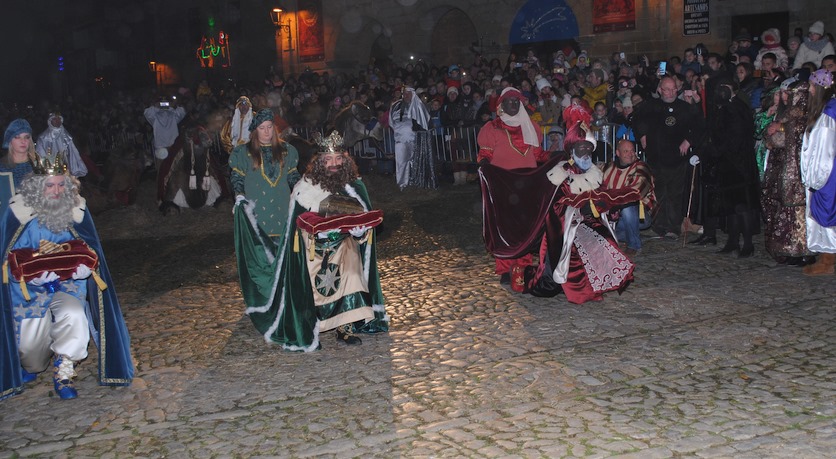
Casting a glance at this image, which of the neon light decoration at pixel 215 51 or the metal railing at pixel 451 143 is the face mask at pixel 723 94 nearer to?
the metal railing at pixel 451 143

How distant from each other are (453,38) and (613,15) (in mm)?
6451

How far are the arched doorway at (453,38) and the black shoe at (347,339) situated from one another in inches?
782

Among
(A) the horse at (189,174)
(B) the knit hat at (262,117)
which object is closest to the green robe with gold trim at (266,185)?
(B) the knit hat at (262,117)

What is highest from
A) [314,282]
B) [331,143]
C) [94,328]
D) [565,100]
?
[565,100]

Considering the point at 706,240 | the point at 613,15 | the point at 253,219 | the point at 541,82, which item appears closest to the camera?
the point at 253,219

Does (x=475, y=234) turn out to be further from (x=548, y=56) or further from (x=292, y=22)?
(x=292, y=22)

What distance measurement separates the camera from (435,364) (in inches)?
239

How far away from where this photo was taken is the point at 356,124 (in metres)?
17.0

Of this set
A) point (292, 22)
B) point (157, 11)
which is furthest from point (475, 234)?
point (157, 11)

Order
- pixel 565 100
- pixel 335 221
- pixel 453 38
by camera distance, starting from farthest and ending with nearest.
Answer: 1. pixel 453 38
2. pixel 565 100
3. pixel 335 221

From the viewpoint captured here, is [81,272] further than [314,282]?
No

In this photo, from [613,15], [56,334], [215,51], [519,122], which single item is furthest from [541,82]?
[215,51]

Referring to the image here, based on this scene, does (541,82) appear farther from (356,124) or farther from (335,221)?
(335,221)

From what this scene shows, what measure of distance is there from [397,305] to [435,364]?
179 centimetres
